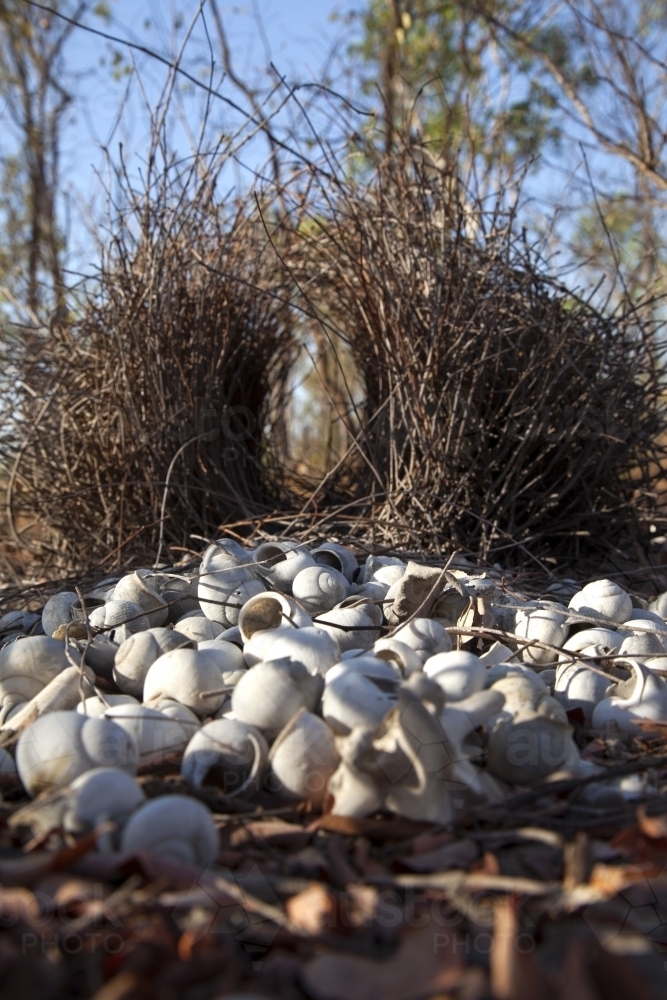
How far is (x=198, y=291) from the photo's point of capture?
9.75 ft

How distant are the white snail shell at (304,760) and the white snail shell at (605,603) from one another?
0.92 meters

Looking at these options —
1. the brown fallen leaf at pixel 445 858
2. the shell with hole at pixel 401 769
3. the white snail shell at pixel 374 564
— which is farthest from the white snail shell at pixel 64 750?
the white snail shell at pixel 374 564

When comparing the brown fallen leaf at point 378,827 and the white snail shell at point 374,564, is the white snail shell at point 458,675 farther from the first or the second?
the white snail shell at point 374,564

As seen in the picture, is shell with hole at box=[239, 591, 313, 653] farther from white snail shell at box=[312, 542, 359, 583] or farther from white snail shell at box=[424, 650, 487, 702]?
white snail shell at box=[312, 542, 359, 583]

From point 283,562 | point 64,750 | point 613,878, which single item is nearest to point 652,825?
point 613,878

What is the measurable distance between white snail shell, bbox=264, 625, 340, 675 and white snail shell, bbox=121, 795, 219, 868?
1.42 ft

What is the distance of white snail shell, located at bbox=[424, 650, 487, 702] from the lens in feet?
4.51

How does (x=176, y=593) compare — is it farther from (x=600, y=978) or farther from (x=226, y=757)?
(x=600, y=978)

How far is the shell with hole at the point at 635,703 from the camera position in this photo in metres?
1.47

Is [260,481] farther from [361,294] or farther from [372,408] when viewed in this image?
[361,294]

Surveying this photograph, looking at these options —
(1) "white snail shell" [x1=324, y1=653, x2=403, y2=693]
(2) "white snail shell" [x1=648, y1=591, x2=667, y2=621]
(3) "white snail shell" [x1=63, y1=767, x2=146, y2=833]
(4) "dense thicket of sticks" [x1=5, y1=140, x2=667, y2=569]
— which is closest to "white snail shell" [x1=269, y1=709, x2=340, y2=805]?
(1) "white snail shell" [x1=324, y1=653, x2=403, y2=693]

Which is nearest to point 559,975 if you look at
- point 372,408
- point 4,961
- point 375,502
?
point 4,961

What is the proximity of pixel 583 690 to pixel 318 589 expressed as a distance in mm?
625

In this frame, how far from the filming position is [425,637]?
1.62 m
